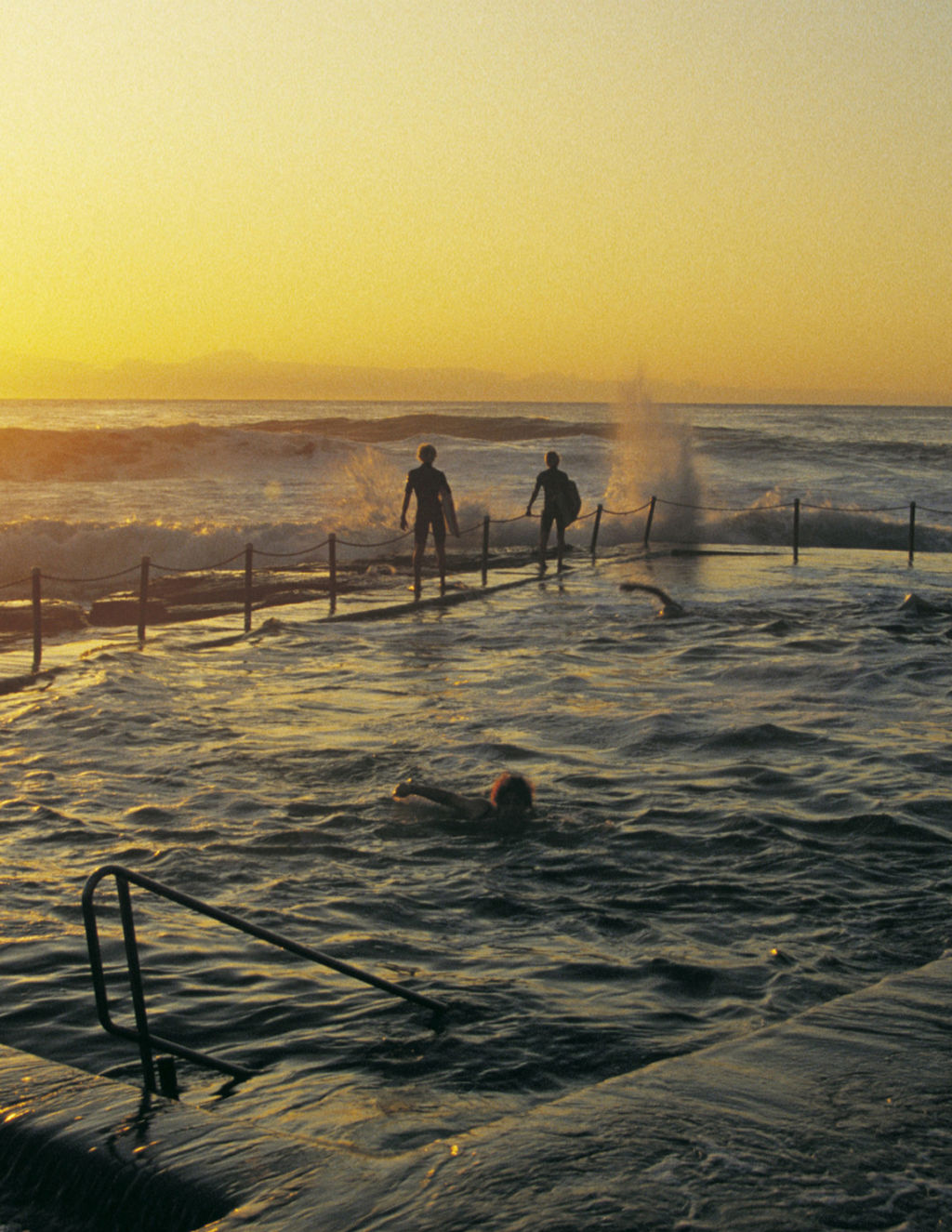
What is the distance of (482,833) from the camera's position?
7.21m

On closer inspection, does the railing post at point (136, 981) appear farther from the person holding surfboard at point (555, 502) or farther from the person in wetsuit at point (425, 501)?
the person holding surfboard at point (555, 502)

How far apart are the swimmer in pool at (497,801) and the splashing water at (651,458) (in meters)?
24.2

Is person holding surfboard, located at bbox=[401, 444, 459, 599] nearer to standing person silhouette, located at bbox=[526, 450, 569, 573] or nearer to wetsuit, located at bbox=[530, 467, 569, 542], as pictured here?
standing person silhouette, located at bbox=[526, 450, 569, 573]

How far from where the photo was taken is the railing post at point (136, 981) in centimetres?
378

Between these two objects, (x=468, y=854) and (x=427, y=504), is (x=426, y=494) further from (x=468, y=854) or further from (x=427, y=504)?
(x=468, y=854)

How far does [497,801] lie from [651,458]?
25.3m

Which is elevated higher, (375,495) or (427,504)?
(427,504)

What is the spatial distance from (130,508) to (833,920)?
1362 inches

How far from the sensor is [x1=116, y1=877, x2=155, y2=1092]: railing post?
12.4 feet

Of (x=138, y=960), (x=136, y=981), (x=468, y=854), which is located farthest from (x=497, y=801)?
(x=136, y=981)

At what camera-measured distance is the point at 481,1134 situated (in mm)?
3828

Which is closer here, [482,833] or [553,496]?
[482,833]

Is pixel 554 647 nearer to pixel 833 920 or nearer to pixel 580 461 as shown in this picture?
pixel 833 920

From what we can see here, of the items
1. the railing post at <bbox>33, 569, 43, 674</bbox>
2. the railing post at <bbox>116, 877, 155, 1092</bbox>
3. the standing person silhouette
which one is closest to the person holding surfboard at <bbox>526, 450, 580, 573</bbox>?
the standing person silhouette
